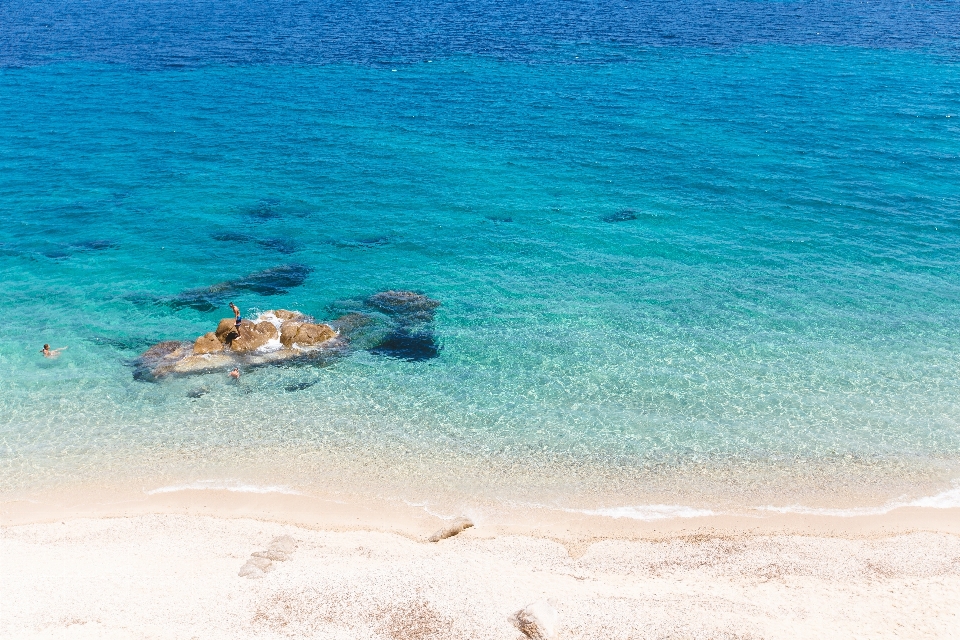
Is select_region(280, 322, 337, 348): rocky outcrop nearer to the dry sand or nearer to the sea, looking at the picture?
the sea

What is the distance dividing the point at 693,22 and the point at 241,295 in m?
82.9

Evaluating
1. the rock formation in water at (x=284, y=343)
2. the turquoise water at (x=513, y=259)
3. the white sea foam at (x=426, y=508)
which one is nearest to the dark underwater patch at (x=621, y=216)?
the turquoise water at (x=513, y=259)

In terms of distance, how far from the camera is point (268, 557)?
2825cm

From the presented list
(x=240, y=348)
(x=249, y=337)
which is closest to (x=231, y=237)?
(x=249, y=337)

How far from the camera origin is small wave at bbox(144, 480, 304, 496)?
32.0 metres

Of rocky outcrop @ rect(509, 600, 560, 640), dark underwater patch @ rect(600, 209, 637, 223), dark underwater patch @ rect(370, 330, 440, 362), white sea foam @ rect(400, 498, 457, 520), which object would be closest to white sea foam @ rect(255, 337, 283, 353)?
dark underwater patch @ rect(370, 330, 440, 362)

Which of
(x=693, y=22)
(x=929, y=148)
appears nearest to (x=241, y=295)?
(x=929, y=148)

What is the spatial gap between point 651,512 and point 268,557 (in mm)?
15072

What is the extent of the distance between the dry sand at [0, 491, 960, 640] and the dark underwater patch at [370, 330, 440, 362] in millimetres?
10861

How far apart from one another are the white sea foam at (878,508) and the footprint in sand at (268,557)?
736 inches

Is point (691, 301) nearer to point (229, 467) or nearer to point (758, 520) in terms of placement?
point (758, 520)

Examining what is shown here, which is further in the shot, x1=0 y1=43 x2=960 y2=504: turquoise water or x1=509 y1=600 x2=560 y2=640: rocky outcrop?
x1=0 y1=43 x2=960 y2=504: turquoise water

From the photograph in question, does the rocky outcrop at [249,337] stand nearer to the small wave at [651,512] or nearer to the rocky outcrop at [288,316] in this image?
the rocky outcrop at [288,316]

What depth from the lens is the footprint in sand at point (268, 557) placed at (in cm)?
2742
